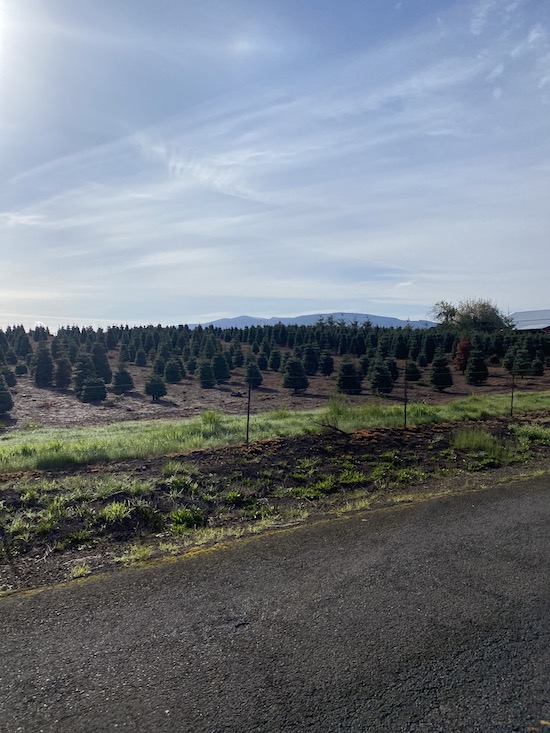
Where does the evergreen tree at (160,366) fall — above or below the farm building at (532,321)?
below

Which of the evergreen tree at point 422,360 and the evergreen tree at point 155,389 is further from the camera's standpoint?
the evergreen tree at point 422,360

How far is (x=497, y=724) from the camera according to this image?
2.90 metres

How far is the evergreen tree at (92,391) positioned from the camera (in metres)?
28.8

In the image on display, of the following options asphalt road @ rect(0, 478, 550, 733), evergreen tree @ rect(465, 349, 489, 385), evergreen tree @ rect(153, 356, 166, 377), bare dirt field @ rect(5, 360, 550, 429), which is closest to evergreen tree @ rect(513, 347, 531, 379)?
bare dirt field @ rect(5, 360, 550, 429)

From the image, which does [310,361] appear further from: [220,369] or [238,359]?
[238,359]

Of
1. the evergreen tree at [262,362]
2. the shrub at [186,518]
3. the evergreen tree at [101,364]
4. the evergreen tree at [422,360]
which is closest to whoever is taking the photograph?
the shrub at [186,518]

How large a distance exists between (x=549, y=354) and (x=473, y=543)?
41.0 metres

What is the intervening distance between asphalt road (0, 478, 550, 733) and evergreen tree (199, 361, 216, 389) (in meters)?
29.1

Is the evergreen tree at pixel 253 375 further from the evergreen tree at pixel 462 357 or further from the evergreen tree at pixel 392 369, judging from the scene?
the evergreen tree at pixel 462 357

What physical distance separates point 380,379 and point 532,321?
5862cm

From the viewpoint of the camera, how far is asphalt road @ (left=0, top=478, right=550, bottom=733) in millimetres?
2984

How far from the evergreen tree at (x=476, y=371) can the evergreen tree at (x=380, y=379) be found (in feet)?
21.3

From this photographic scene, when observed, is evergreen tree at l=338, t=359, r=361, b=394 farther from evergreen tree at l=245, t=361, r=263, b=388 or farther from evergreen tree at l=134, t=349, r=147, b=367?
evergreen tree at l=134, t=349, r=147, b=367

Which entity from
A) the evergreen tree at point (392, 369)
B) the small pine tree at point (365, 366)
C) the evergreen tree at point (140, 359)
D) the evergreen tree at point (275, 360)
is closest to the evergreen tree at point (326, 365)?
the small pine tree at point (365, 366)
